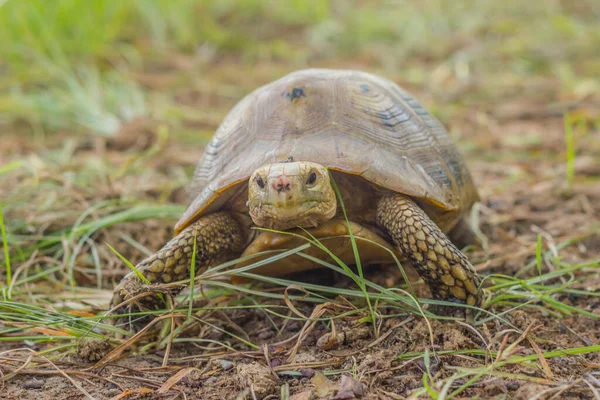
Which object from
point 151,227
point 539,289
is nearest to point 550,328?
point 539,289

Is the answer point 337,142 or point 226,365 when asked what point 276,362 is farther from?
point 337,142

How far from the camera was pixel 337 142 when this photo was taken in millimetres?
2180

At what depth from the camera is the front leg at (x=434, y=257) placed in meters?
1.96

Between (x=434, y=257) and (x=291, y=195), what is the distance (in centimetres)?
56

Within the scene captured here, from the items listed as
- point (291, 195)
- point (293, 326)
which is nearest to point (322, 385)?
point (293, 326)

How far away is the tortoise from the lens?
77.5 inches

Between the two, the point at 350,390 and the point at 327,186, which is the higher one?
the point at 327,186

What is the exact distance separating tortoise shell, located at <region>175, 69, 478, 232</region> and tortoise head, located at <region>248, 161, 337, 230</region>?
0.14 meters

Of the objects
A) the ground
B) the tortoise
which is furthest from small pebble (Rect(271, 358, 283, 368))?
the tortoise

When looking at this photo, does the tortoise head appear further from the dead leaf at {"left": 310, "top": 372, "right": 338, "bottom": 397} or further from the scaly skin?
the dead leaf at {"left": 310, "top": 372, "right": 338, "bottom": 397}

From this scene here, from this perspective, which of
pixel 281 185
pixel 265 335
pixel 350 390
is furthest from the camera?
pixel 265 335

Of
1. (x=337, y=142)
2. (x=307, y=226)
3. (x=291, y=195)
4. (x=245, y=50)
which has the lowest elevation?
(x=307, y=226)

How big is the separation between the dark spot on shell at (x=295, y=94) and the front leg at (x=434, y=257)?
65cm

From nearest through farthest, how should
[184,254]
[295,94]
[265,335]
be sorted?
[265,335] → [184,254] → [295,94]
